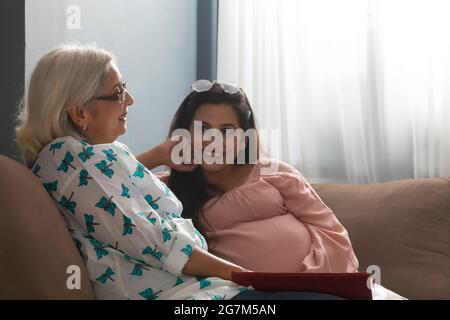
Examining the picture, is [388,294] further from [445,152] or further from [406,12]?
[406,12]

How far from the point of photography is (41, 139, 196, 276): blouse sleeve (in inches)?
58.0

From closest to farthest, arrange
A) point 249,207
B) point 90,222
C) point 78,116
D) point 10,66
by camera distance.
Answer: point 90,222, point 78,116, point 10,66, point 249,207

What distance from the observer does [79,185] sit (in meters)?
1.49

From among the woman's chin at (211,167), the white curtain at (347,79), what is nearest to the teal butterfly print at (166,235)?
the woman's chin at (211,167)

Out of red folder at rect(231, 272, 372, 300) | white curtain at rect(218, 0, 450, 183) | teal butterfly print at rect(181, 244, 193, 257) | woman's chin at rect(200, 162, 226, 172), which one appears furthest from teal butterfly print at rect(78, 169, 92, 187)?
white curtain at rect(218, 0, 450, 183)

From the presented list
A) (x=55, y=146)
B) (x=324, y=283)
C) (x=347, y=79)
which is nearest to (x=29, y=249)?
(x=55, y=146)

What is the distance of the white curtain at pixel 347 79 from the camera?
8.55 feet

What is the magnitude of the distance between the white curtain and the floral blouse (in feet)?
4.48

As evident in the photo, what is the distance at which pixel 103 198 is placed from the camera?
1.47 m

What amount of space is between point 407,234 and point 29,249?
134cm

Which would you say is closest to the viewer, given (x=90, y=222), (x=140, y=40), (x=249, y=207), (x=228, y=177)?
(x=90, y=222)

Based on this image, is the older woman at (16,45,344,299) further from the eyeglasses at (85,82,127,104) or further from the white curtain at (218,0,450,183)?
the white curtain at (218,0,450,183)

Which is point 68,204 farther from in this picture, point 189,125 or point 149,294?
point 189,125

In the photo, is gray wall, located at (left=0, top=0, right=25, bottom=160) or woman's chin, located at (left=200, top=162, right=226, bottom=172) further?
woman's chin, located at (left=200, top=162, right=226, bottom=172)
